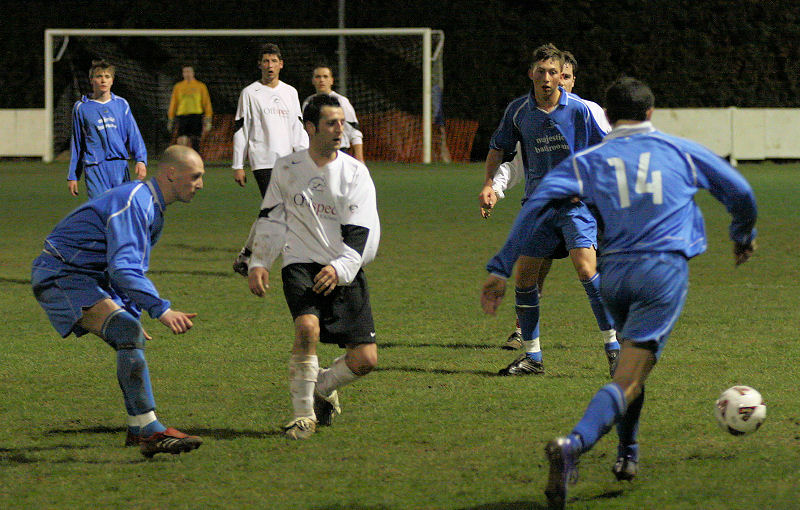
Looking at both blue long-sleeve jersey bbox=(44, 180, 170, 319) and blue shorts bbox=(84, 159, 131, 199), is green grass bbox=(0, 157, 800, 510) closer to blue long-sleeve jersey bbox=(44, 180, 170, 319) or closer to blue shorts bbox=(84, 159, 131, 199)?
blue long-sleeve jersey bbox=(44, 180, 170, 319)

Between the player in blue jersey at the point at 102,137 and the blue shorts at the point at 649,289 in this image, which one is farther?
the player in blue jersey at the point at 102,137

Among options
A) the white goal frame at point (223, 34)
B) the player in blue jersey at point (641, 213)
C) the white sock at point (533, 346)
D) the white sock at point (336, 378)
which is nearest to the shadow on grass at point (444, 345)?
the white sock at point (533, 346)

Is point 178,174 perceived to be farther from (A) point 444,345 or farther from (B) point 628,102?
(A) point 444,345

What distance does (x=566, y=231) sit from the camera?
280 inches

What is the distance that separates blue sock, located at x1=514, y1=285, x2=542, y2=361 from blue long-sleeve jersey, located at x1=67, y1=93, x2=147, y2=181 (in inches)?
189

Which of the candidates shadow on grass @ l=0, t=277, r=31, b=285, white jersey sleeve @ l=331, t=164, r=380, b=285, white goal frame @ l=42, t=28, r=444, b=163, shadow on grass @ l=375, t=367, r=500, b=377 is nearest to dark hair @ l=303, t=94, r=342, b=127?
white jersey sleeve @ l=331, t=164, r=380, b=285

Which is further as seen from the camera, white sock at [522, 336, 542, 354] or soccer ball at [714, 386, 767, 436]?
white sock at [522, 336, 542, 354]

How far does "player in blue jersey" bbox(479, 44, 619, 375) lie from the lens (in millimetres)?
7082

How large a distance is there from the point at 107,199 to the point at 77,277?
407 mm

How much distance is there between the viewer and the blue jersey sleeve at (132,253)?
4988mm

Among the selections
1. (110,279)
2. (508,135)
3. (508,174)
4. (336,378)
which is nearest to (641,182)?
(336,378)

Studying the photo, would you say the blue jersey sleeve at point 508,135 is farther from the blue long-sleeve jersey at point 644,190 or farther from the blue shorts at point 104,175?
the blue shorts at point 104,175

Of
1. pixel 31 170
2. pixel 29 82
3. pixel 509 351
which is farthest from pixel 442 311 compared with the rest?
pixel 29 82

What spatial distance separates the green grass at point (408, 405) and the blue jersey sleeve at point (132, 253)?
780 millimetres
